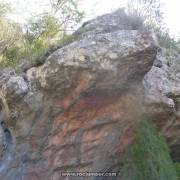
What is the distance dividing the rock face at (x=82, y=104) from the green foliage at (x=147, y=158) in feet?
0.72

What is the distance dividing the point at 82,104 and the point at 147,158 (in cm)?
177

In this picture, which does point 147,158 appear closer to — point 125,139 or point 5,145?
point 125,139

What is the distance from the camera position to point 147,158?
7074 mm

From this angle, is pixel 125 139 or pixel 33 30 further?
pixel 33 30

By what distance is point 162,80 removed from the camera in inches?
306

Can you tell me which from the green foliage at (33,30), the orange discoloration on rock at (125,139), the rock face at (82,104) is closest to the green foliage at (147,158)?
the orange discoloration on rock at (125,139)

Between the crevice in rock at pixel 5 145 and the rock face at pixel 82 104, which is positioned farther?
the crevice in rock at pixel 5 145

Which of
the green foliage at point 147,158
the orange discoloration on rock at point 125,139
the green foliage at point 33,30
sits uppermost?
the green foliage at point 33,30

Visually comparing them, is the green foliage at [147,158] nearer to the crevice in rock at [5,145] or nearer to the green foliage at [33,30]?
the crevice in rock at [5,145]

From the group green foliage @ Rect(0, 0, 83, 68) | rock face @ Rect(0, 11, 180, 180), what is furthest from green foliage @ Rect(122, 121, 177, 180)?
green foliage @ Rect(0, 0, 83, 68)

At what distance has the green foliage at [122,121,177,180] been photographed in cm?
705

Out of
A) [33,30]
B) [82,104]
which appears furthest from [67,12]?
[82,104]

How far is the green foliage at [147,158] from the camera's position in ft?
23.1

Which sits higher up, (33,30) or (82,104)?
(33,30)
